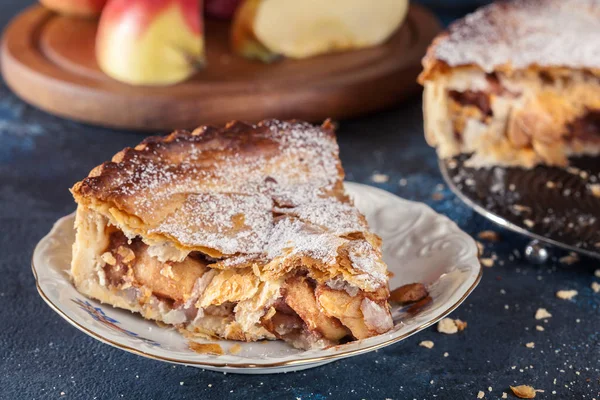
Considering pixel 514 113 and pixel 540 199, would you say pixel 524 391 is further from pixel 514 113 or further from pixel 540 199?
pixel 514 113

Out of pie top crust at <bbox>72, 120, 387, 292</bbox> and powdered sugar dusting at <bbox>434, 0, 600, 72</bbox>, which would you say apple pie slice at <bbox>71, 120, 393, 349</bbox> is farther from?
powdered sugar dusting at <bbox>434, 0, 600, 72</bbox>

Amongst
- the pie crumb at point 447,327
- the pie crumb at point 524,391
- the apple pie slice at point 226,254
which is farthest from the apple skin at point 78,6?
the pie crumb at point 524,391

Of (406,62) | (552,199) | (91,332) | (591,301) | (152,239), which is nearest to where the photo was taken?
(91,332)

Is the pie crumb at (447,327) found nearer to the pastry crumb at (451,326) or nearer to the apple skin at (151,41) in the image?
the pastry crumb at (451,326)

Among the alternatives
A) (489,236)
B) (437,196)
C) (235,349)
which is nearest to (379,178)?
(437,196)

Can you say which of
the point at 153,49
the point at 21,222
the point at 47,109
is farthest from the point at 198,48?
the point at 21,222

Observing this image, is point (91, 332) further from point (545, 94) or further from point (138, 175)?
point (545, 94)
